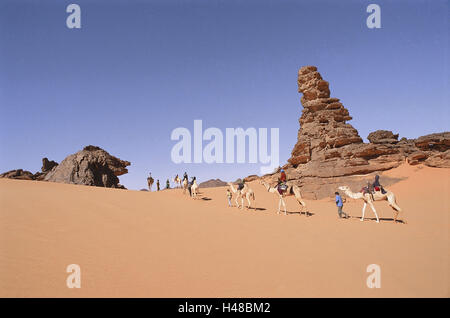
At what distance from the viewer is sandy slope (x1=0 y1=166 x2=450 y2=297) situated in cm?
452

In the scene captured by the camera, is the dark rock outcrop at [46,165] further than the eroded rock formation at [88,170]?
Yes

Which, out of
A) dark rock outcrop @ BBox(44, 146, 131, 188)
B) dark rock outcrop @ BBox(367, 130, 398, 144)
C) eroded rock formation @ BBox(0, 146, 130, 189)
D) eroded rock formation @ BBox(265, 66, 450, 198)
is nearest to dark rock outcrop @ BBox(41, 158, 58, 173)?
eroded rock formation @ BBox(0, 146, 130, 189)

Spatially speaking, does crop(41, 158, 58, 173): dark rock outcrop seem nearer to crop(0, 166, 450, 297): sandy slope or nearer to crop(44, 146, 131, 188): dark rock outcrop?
crop(44, 146, 131, 188): dark rock outcrop

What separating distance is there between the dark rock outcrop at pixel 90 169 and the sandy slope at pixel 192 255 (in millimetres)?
24328

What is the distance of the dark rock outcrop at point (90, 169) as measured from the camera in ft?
101

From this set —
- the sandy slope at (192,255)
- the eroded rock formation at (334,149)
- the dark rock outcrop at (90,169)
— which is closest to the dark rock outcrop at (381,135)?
the eroded rock formation at (334,149)

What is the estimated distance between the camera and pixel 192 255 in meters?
6.16

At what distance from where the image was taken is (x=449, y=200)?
1697 centimetres

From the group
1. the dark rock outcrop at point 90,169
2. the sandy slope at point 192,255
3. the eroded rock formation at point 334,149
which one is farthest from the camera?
the dark rock outcrop at point 90,169

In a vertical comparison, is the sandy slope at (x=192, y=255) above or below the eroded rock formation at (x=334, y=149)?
below

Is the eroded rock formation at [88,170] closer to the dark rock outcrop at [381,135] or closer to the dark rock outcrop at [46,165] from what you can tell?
the dark rock outcrop at [46,165]

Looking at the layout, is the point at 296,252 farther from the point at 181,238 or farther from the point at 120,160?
the point at 120,160

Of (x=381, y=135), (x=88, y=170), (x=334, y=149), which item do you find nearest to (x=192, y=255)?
(x=334, y=149)
